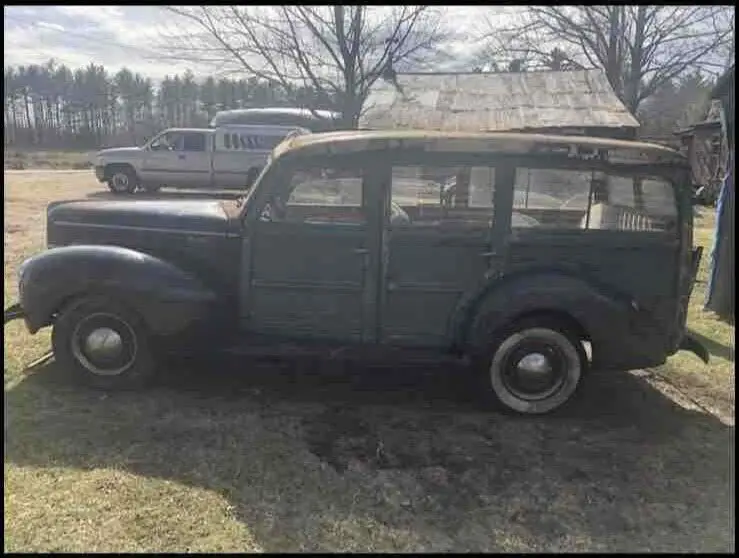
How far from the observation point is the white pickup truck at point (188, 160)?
19.4 metres

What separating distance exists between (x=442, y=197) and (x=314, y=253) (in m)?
0.93

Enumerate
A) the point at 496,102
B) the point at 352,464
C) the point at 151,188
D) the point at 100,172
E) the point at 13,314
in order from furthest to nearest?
the point at 151,188 < the point at 100,172 < the point at 496,102 < the point at 13,314 < the point at 352,464

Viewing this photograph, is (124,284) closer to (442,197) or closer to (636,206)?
(442,197)

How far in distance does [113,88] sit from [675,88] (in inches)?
2053

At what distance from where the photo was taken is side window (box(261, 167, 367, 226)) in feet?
14.4

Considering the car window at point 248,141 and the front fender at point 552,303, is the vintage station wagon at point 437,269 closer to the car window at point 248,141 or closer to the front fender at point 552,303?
the front fender at point 552,303

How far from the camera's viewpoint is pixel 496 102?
16766mm

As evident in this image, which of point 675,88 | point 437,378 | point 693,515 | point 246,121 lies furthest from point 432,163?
point 675,88

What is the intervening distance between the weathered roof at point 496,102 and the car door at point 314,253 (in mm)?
11259

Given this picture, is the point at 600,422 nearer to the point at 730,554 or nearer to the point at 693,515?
the point at 693,515

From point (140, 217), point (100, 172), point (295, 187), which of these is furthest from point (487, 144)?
point (100, 172)

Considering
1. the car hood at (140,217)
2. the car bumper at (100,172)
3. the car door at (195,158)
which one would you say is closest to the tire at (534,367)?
the car hood at (140,217)

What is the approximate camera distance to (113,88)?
64812mm

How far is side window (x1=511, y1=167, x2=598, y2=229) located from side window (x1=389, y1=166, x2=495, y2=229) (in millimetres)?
191
